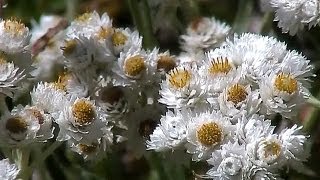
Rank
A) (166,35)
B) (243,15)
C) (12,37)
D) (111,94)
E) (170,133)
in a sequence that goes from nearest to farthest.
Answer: (170,133)
(12,37)
(111,94)
(243,15)
(166,35)

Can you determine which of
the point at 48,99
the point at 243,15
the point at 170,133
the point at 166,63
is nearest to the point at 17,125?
the point at 48,99

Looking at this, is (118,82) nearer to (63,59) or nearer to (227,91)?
(63,59)

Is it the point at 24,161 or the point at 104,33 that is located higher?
the point at 104,33

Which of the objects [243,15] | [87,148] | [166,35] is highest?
[166,35]

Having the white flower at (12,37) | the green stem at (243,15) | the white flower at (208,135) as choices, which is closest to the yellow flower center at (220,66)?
the white flower at (208,135)

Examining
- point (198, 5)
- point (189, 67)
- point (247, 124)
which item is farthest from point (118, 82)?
point (198, 5)

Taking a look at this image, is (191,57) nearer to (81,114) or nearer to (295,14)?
(295,14)

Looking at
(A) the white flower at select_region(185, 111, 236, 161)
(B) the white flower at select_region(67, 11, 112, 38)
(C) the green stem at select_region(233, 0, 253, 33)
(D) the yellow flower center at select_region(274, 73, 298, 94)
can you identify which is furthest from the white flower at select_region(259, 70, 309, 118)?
(C) the green stem at select_region(233, 0, 253, 33)
